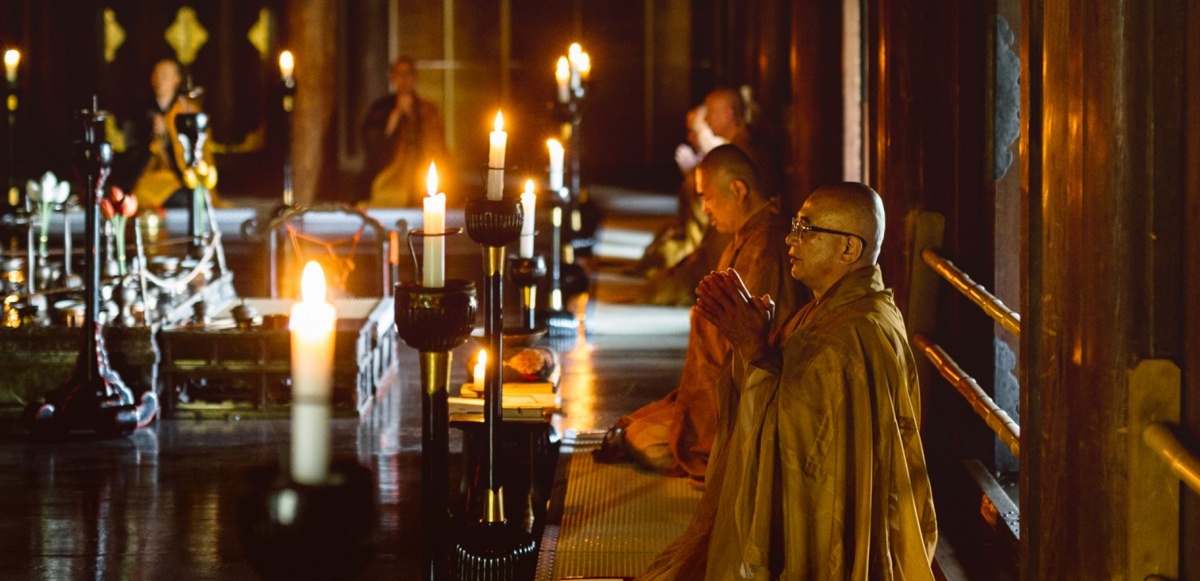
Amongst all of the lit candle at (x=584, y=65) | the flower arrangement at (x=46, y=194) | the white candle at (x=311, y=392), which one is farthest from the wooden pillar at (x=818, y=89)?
the white candle at (x=311, y=392)

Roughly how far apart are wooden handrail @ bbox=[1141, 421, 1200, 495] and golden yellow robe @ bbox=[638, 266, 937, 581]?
0.54 m

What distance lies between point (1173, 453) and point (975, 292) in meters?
1.42

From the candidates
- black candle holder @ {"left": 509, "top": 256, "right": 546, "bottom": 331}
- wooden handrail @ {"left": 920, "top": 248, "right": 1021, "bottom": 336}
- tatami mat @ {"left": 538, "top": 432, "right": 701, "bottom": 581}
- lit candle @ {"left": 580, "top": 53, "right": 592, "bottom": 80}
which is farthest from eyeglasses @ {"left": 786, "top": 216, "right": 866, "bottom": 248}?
lit candle @ {"left": 580, "top": 53, "right": 592, "bottom": 80}

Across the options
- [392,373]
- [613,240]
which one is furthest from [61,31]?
[392,373]

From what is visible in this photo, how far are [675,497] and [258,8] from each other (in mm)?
9639

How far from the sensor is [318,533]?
12.1 feet

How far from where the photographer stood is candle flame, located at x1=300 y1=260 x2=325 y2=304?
1.91m

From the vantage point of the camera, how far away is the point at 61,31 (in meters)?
12.1

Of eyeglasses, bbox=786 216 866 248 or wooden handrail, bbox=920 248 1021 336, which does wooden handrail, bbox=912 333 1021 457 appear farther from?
eyeglasses, bbox=786 216 866 248

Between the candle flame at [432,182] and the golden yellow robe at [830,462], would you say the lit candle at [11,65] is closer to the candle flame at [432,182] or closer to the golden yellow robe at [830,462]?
the candle flame at [432,182]

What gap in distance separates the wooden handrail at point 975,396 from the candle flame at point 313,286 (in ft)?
4.14

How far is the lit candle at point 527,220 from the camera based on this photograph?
433 centimetres

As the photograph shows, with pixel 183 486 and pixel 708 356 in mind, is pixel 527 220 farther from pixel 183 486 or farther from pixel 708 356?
pixel 183 486

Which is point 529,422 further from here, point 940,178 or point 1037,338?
point 1037,338
